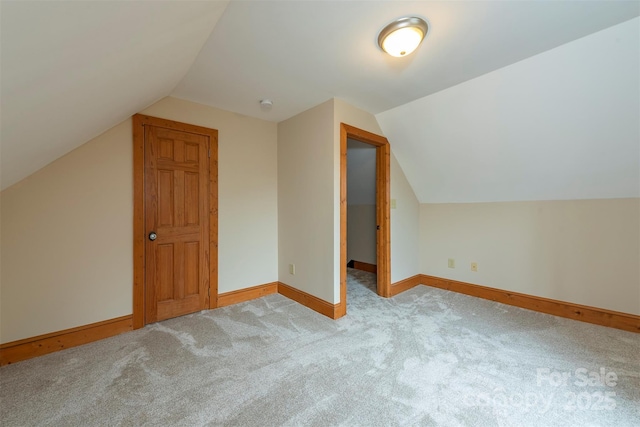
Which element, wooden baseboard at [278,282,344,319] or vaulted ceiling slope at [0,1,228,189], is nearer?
vaulted ceiling slope at [0,1,228,189]

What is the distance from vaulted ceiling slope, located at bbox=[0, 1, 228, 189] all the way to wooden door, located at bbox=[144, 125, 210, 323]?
55 cm

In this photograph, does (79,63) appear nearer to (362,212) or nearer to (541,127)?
(541,127)

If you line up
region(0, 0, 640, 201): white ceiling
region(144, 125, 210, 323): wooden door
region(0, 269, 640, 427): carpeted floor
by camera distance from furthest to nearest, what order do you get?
region(144, 125, 210, 323): wooden door < region(0, 269, 640, 427): carpeted floor < region(0, 0, 640, 201): white ceiling

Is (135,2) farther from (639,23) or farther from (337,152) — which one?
(639,23)

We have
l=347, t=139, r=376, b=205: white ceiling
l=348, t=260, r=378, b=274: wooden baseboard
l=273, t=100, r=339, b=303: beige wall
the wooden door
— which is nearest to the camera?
the wooden door

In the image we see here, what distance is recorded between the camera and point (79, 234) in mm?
2156

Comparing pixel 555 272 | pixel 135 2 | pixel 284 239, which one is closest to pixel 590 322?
pixel 555 272

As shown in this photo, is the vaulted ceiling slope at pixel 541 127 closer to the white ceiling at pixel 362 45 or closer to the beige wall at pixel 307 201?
the white ceiling at pixel 362 45

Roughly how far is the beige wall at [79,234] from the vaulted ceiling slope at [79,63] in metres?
0.18

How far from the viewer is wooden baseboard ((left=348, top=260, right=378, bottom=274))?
4.59m

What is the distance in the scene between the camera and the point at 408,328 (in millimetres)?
2385

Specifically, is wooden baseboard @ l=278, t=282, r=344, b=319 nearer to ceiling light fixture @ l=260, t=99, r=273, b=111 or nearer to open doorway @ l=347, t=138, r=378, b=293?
open doorway @ l=347, t=138, r=378, b=293

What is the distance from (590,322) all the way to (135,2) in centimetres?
421

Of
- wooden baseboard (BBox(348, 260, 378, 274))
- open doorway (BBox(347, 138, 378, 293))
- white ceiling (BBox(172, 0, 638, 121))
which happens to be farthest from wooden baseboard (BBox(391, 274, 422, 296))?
white ceiling (BBox(172, 0, 638, 121))
